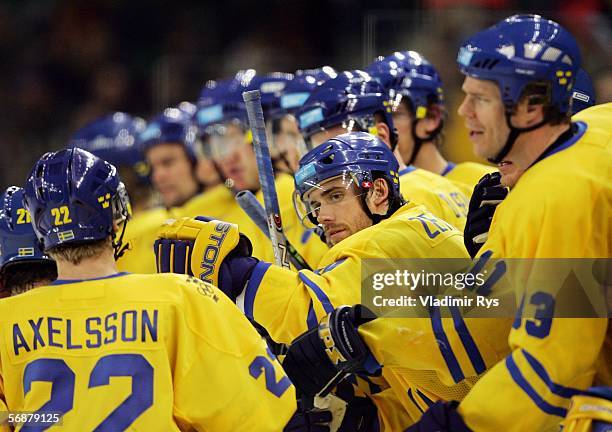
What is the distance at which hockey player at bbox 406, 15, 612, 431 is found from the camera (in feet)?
9.16

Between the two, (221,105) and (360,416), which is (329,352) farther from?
(221,105)

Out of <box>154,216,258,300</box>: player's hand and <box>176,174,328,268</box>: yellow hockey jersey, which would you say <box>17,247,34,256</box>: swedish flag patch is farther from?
<box>176,174,328,268</box>: yellow hockey jersey

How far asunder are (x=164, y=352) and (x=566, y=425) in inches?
36.5

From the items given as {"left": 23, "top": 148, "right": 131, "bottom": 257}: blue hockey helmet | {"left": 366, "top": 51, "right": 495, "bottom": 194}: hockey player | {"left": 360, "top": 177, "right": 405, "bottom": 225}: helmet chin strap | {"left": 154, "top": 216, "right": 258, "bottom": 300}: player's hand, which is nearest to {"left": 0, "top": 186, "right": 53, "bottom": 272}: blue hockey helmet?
{"left": 154, "top": 216, "right": 258, "bottom": 300}: player's hand

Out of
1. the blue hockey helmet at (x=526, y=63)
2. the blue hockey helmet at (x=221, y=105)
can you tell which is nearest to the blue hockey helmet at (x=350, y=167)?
the blue hockey helmet at (x=526, y=63)

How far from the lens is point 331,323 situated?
10.7 ft

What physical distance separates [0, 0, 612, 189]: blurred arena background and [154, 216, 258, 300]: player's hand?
418 cm

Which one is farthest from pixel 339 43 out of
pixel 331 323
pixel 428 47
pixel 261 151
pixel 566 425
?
pixel 566 425

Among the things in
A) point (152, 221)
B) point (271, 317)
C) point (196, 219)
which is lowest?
point (152, 221)

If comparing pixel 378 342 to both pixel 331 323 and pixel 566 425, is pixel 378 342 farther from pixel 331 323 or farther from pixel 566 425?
pixel 566 425

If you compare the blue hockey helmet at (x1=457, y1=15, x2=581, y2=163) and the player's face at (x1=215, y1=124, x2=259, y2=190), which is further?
the player's face at (x1=215, y1=124, x2=259, y2=190)

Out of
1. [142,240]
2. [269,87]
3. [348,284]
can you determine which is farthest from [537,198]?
[142,240]

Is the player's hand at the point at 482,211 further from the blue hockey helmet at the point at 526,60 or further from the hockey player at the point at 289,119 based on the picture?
the hockey player at the point at 289,119

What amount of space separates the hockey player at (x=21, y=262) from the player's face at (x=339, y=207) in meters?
0.81
